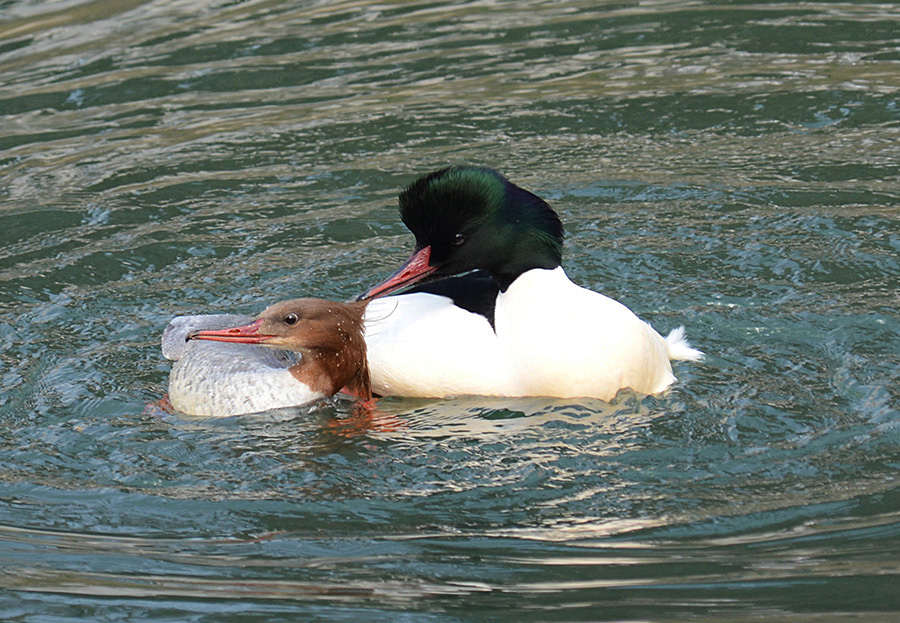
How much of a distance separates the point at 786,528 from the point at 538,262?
2.06 metres

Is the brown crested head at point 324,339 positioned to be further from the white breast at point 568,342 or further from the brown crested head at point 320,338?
the white breast at point 568,342

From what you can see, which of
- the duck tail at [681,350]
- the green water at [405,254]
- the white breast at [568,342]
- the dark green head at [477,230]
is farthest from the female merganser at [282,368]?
the duck tail at [681,350]

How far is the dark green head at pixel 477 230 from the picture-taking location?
6141 mm

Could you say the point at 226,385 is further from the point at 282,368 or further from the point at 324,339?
the point at 324,339

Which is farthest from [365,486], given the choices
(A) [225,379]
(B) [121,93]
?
(B) [121,93]

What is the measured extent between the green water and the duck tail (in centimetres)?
13

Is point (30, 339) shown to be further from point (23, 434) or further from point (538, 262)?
point (538, 262)

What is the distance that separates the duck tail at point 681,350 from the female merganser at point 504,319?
1.12 feet

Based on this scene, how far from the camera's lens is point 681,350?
6.84m

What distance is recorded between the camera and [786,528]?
15.5ft

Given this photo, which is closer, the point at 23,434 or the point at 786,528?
the point at 786,528

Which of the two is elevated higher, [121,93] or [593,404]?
[121,93]

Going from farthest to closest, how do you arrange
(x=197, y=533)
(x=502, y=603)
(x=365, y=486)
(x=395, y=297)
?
1. (x=395, y=297)
2. (x=365, y=486)
3. (x=197, y=533)
4. (x=502, y=603)

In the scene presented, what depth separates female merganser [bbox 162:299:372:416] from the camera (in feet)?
20.6
